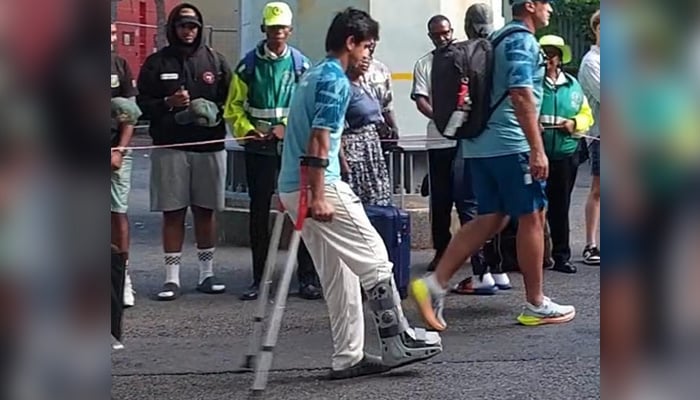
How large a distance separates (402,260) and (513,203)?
110cm

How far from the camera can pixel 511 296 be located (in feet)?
24.9

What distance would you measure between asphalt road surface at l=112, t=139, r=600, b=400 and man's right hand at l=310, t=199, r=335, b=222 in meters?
0.80

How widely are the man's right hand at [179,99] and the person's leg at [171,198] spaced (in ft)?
1.01

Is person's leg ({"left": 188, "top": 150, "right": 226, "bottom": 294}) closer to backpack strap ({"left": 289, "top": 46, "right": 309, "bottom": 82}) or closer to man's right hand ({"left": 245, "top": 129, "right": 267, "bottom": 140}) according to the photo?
man's right hand ({"left": 245, "top": 129, "right": 267, "bottom": 140})

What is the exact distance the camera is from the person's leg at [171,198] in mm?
7602

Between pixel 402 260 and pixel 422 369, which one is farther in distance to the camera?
pixel 402 260

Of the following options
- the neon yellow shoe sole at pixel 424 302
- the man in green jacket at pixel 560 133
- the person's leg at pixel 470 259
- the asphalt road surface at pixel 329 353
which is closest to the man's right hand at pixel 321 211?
the asphalt road surface at pixel 329 353

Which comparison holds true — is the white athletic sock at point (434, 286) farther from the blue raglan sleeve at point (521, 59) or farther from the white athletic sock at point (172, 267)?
the white athletic sock at point (172, 267)
